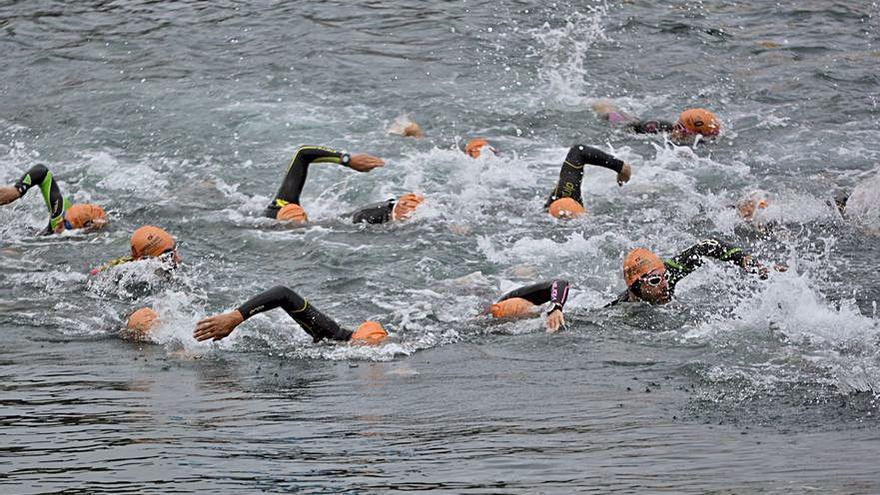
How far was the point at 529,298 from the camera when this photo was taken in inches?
412

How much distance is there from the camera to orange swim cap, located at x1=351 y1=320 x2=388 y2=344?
990 centimetres

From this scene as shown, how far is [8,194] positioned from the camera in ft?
45.5

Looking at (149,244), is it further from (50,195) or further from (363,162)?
(50,195)

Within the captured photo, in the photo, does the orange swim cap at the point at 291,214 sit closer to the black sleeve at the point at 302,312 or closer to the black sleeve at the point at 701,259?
the black sleeve at the point at 302,312

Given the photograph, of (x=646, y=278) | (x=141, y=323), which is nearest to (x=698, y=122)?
(x=646, y=278)

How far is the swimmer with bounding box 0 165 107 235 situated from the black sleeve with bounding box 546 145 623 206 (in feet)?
18.5

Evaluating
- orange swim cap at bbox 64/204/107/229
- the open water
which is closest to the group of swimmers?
orange swim cap at bbox 64/204/107/229

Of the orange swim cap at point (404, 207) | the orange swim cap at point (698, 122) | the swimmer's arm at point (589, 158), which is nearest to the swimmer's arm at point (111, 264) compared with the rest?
the orange swim cap at point (404, 207)

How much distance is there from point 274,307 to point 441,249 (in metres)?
3.45

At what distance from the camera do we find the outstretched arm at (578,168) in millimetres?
13680

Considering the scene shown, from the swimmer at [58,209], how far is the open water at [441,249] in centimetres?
29

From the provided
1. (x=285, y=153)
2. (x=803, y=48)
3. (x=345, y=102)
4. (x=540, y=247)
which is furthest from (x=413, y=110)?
(x=803, y=48)

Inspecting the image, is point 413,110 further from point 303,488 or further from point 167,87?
point 303,488

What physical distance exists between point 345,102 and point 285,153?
2.07 metres
